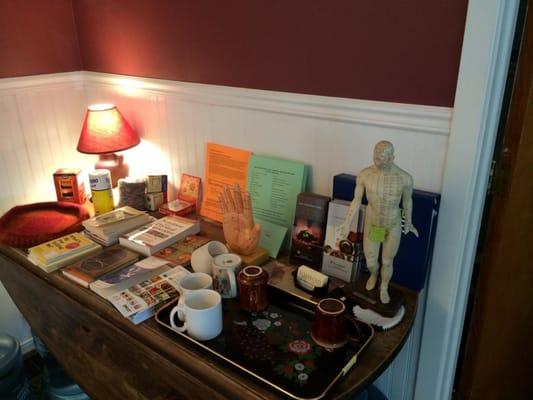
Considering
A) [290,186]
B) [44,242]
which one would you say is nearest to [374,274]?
[290,186]

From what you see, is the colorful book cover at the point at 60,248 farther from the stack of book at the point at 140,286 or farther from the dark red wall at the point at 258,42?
the dark red wall at the point at 258,42

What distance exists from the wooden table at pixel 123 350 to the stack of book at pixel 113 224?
0.19m

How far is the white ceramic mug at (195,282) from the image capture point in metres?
1.03

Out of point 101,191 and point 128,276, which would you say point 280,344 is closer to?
point 128,276

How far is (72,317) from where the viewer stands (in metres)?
1.19

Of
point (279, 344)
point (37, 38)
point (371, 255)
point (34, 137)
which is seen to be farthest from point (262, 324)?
point (37, 38)

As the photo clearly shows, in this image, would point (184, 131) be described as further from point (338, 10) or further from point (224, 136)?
point (338, 10)

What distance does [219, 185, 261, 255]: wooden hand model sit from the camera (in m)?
1.20

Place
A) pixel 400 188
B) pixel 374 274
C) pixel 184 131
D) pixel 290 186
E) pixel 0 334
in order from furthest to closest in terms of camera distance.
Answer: pixel 0 334
pixel 184 131
pixel 290 186
pixel 374 274
pixel 400 188

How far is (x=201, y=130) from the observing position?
4.95 feet

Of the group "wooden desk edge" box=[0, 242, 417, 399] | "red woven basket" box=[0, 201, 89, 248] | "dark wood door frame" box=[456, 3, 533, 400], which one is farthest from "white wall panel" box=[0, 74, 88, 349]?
"dark wood door frame" box=[456, 3, 533, 400]

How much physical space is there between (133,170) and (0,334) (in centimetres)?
84

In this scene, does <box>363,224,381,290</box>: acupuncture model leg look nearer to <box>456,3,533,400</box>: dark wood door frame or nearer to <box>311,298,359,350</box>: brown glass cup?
<box>311,298,359,350</box>: brown glass cup

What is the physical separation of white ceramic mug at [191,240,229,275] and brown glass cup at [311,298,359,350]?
0.34 meters
